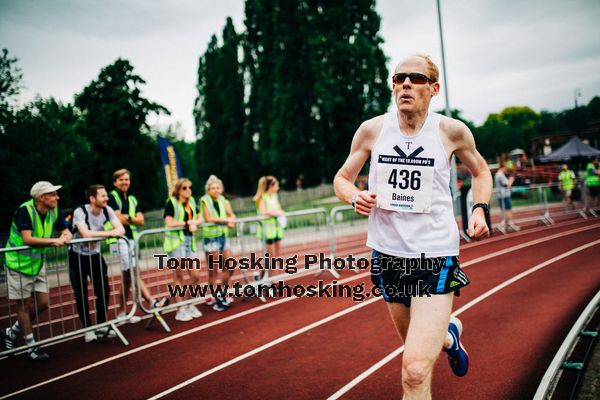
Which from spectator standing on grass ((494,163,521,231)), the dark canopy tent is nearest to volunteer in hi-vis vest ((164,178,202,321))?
spectator standing on grass ((494,163,521,231))

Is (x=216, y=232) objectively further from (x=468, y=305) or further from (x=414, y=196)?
(x=414, y=196)

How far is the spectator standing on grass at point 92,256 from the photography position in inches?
229

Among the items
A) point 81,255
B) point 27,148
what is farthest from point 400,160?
point 27,148

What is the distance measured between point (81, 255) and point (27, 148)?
69.0ft

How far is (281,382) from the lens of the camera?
4094 mm

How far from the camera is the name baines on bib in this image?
8.27 feet

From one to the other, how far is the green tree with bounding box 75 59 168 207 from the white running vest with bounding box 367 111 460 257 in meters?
36.1

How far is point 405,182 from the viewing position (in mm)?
2547

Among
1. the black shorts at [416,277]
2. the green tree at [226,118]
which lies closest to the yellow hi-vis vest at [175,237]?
the black shorts at [416,277]

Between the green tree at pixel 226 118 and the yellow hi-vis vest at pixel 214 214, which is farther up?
the green tree at pixel 226 118

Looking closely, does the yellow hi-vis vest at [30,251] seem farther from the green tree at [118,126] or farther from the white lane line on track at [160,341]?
the green tree at [118,126]

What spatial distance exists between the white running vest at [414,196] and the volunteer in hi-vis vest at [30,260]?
4222 mm

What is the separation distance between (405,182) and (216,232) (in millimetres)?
5211

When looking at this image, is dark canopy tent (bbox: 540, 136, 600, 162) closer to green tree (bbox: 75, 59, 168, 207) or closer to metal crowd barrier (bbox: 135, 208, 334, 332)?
metal crowd barrier (bbox: 135, 208, 334, 332)
